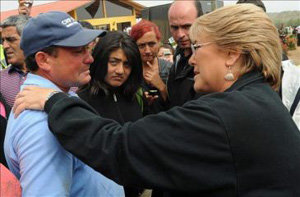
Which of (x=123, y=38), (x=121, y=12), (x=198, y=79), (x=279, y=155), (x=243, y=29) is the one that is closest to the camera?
(x=279, y=155)

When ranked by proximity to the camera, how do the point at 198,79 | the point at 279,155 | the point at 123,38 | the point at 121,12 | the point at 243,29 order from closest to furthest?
1. the point at 279,155
2. the point at 243,29
3. the point at 198,79
4. the point at 123,38
5. the point at 121,12

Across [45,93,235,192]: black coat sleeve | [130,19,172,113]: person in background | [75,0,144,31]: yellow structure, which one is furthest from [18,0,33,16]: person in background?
[75,0,144,31]: yellow structure

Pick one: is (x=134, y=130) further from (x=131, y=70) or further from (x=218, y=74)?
(x=131, y=70)

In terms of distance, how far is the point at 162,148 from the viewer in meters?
1.11

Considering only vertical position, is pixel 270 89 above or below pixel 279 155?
above

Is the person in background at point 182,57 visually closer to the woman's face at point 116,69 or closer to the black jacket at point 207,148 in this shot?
the woman's face at point 116,69

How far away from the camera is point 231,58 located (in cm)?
129

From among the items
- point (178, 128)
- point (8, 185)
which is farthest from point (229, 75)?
point (8, 185)

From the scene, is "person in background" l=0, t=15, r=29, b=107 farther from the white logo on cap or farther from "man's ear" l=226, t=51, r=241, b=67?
"man's ear" l=226, t=51, r=241, b=67

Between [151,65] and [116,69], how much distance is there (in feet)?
2.38

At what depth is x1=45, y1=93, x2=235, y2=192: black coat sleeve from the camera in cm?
109

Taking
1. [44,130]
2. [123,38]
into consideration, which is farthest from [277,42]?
[123,38]

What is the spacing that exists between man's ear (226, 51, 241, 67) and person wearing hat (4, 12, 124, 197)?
0.70 metres

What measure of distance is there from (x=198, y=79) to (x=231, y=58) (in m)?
0.20
